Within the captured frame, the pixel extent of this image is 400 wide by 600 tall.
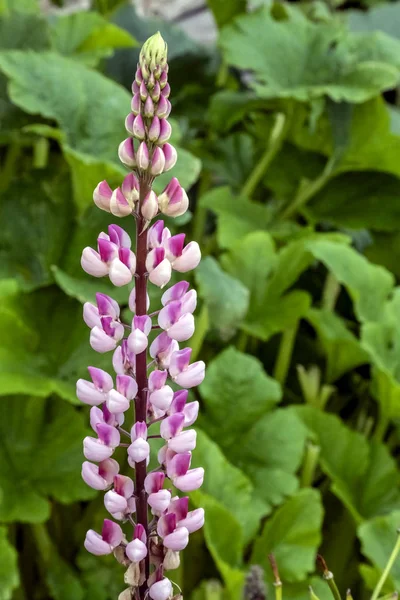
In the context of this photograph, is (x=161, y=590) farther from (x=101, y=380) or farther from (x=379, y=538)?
(x=379, y=538)

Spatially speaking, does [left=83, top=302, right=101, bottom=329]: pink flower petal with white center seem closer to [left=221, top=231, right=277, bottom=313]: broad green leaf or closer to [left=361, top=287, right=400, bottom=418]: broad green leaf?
[left=361, top=287, right=400, bottom=418]: broad green leaf

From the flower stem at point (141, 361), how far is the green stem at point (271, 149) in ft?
3.04

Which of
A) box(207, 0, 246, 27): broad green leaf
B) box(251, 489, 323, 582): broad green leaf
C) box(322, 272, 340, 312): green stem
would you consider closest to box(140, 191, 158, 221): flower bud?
box(251, 489, 323, 582): broad green leaf

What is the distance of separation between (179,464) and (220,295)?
0.56 metres

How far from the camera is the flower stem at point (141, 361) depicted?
30 centimetres

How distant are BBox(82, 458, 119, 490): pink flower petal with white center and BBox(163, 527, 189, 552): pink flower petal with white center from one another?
0.04m

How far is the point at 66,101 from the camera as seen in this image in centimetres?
97

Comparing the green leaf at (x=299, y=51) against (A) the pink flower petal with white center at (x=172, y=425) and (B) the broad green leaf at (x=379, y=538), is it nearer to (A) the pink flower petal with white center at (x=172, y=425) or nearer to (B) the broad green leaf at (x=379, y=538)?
(B) the broad green leaf at (x=379, y=538)

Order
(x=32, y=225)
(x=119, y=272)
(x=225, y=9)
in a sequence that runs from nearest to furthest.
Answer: (x=119, y=272) → (x=32, y=225) → (x=225, y=9)

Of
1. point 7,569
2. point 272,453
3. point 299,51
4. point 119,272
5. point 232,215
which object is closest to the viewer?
point 119,272

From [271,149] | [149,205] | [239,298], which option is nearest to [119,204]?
[149,205]

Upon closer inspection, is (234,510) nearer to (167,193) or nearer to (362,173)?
(167,193)

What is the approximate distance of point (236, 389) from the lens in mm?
861

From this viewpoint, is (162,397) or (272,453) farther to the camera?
(272,453)
